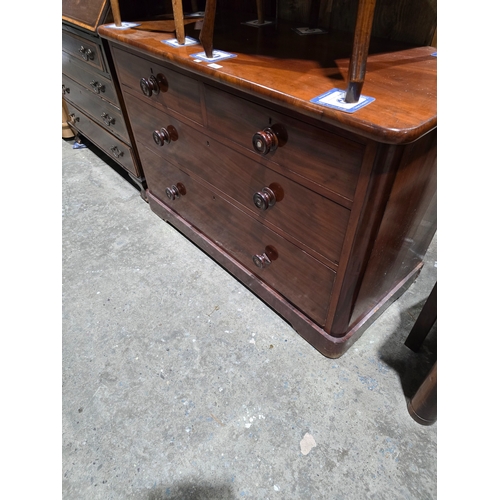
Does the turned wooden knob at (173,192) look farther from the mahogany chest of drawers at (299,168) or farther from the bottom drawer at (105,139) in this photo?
the bottom drawer at (105,139)

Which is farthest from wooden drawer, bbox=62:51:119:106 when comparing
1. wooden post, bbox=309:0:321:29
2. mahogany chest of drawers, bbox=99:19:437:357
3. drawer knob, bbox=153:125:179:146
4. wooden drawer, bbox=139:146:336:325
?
wooden post, bbox=309:0:321:29

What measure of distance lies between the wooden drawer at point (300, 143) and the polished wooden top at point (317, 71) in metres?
0.06

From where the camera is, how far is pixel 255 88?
0.80 meters

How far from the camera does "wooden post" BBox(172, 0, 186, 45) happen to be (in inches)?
40.0

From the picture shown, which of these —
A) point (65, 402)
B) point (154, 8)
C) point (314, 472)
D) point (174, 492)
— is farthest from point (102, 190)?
point (314, 472)

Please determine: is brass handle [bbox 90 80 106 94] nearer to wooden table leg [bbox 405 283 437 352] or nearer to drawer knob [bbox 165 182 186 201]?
drawer knob [bbox 165 182 186 201]

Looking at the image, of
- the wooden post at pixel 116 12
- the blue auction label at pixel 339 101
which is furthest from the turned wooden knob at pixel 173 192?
the blue auction label at pixel 339 101

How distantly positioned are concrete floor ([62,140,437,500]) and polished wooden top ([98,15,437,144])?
32.7 inches

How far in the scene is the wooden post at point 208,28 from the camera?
2.95 feet

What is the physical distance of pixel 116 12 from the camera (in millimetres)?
1237

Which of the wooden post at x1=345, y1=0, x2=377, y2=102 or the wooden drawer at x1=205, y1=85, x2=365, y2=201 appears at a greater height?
the wooden post at x1=345, y1=0, x2=377, y2=102

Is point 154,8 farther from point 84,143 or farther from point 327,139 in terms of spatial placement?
point 84,143

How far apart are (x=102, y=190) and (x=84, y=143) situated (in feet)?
2.30

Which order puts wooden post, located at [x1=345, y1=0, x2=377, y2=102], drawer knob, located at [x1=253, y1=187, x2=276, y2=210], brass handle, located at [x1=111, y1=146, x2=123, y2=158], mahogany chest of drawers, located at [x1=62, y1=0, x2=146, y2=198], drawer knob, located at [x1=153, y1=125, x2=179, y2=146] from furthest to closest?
brass handle, located at [x1=111, y1=146, x2=123, y2=158], mahogany chest of drawers, located at [x1=62, y1=0, x2=146, y2=198], drawer knob, located at [x1=153, y1=125, x2=179, y2=146], drawer knob, located at [x1=253, y1=187, x2=276, y2=210], wooden post, located at [x1=345, y1=0, x2=377, y2=102]
